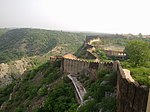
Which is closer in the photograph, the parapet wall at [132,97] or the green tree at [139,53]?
the parapet wall at [132,97]

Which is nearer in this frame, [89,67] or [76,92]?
[76,92]

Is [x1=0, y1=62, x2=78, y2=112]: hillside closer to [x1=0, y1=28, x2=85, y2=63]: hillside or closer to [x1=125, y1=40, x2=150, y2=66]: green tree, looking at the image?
[x1=125, y1=40, x2=150, y2=66]: green tree

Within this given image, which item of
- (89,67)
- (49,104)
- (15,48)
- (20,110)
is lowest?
(15,48)

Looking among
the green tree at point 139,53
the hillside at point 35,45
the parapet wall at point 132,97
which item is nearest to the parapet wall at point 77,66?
the green tree at point 139,53

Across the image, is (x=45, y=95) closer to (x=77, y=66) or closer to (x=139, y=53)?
(x=77, y=66)

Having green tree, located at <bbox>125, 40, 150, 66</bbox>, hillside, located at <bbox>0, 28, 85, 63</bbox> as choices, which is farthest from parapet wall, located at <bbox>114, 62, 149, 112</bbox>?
hillside, located at <bbox>0, 28, 85, 63</bbox>

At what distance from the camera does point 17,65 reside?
9806 centimetres

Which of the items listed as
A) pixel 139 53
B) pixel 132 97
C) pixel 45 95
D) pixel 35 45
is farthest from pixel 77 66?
pixel 35 45

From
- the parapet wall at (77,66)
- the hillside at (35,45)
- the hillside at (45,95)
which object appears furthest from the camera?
the hillside at (35,45)

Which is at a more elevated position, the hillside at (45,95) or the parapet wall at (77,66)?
Result: the parapet wall at (77,66)

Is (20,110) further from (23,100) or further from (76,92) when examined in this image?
(76,92)

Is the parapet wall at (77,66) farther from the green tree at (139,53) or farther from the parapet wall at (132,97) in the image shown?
the parapet wall at (132,97)

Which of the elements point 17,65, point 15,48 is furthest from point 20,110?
point 15,48

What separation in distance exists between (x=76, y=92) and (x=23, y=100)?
14.3 meters
